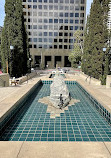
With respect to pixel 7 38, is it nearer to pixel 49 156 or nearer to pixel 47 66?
pixel 49 156

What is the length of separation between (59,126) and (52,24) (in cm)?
5971

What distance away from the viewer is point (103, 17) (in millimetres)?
20422

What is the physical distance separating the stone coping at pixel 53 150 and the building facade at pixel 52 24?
186 ft

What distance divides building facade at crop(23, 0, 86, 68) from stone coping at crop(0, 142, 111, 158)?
5670 centimetres

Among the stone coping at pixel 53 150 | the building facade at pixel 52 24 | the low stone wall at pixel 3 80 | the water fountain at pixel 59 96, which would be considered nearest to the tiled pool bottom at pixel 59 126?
the water fountain at pixel 59 96

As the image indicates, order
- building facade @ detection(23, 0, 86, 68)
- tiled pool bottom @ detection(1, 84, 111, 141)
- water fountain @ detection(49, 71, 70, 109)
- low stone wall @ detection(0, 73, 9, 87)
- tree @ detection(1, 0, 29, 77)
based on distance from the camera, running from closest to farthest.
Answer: tiled pool bottom @ detection(1, 84, 111, 141), water fountain @ detection(49, 71, 70, 109), low stone wall @ detection(0, 73, 9, 87), tree @ detection(1, 0, 29, 77), building facade @ detection(23, 0, 86, 68)

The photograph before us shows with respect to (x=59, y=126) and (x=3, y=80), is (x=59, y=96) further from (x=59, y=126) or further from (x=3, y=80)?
(x=3, y=80)

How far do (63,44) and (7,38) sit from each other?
4236cm

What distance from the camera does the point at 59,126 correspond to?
6859 millimetres

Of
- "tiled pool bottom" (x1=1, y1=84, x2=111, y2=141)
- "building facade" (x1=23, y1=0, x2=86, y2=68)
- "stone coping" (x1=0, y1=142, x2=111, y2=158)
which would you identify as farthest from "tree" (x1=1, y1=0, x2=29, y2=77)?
"building facade" (x1=23, y1=0, x2=86, y2=68)

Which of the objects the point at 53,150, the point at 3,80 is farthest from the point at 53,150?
the point at 3,80

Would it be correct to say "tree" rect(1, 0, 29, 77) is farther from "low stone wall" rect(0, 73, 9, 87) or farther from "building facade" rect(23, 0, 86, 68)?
"building facade" rect(23, 0, 86, 68)

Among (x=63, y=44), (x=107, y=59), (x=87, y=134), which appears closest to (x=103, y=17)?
(x=107, y=59)

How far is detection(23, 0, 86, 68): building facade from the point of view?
59375 mm
